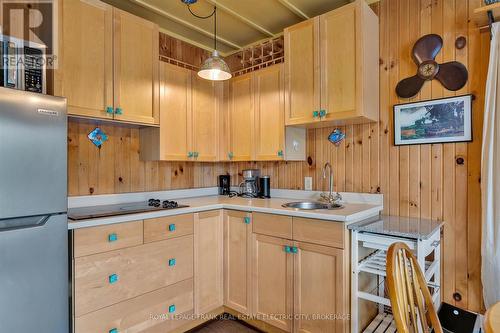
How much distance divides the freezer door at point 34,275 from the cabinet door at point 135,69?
99 centimetres

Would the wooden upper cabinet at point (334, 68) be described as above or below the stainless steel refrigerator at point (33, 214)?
above

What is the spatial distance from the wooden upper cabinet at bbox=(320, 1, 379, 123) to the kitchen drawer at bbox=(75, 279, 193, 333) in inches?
69.0

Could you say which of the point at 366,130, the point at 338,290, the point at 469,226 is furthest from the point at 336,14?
the point at 338,290

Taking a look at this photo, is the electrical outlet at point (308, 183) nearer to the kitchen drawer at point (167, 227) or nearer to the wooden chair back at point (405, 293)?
the kitchen drawer at point (167, 227)

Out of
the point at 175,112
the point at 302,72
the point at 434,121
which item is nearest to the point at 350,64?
the point at 302,72

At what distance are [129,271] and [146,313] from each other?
1.11 feet

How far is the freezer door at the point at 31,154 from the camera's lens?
1.41 m

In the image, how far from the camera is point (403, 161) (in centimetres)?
219

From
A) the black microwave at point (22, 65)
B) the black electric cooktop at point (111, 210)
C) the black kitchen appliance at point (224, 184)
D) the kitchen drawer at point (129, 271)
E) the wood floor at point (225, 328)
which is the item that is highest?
the black microwave at point (22, 65)

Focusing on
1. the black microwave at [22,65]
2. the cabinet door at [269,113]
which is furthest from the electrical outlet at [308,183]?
the black microwave at [22,65]

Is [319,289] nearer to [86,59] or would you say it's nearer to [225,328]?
[225,328]

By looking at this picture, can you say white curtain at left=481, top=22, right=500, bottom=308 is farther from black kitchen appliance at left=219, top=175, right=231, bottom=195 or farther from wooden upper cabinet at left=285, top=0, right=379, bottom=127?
black kitchen appliance at left=219, top=175, right=231, bottom=195

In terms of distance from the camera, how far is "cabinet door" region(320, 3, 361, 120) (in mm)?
2098

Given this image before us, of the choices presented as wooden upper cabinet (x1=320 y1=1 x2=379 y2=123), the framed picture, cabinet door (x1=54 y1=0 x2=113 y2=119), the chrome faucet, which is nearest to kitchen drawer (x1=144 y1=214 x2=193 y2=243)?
cabinet door (x1=54 y1=0 x2=113 y2=119)
